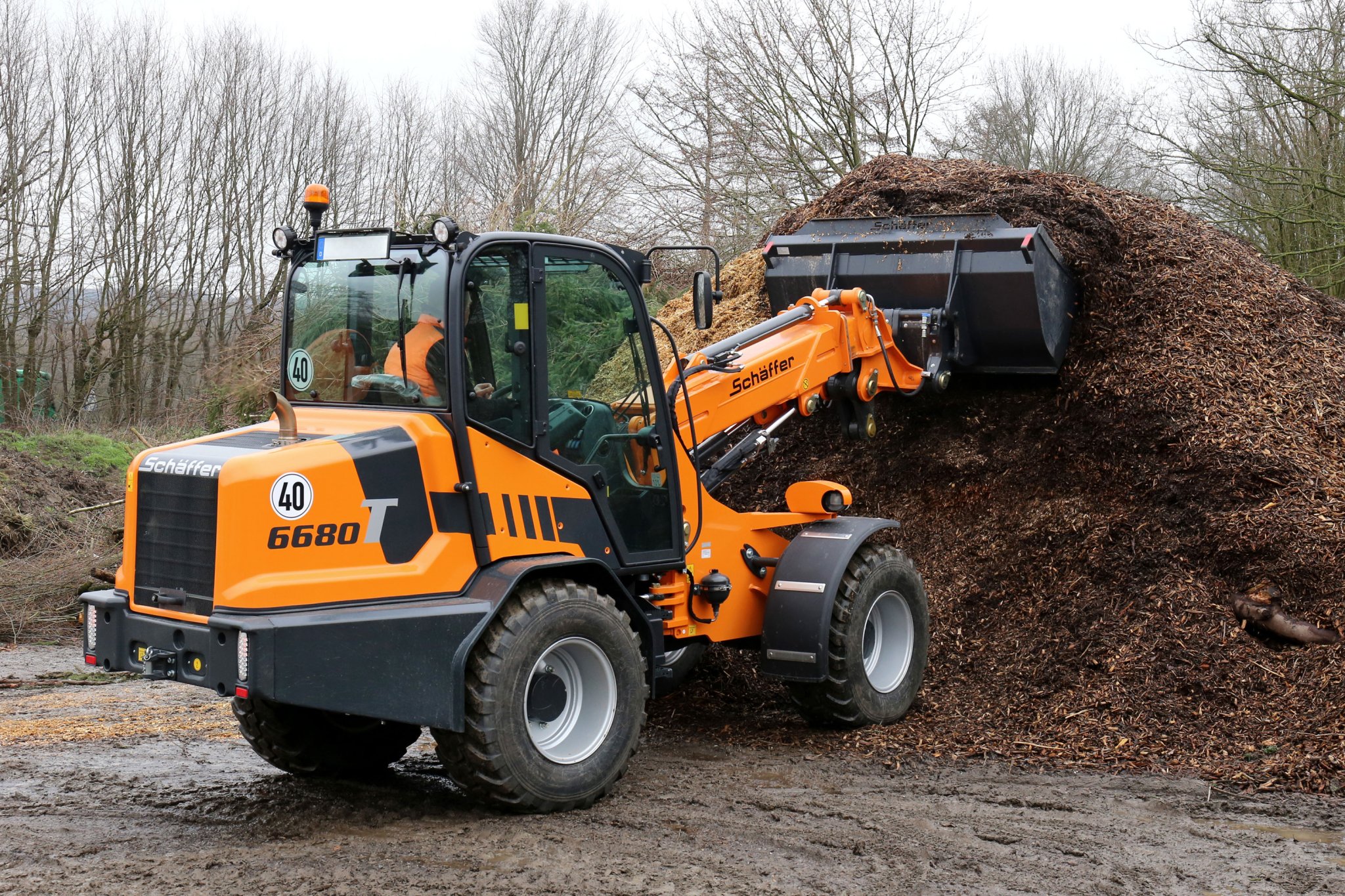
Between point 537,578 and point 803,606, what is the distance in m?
1.70

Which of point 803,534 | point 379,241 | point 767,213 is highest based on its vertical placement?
point 767,213

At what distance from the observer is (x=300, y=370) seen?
526 centimetres

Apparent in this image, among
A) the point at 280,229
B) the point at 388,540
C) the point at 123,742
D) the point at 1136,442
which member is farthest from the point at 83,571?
the point at 1136,442

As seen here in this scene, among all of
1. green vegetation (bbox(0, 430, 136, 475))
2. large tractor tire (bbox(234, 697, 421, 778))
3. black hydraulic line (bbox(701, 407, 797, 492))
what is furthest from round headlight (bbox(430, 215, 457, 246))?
green vegetation (bbox(0, 430, 136, 475))

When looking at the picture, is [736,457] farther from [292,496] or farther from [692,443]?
[292,496]

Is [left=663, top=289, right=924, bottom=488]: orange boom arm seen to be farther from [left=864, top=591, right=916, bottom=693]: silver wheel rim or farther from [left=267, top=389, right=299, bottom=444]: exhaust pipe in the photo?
[left=267, top=389, right=299, bottom=444]: exhaust pipe

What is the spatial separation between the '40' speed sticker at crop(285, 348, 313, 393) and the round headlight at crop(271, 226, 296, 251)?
452 millimetres

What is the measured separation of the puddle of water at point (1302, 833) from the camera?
4.70 meters

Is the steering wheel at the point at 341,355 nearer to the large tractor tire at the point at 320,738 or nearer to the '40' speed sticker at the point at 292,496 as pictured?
the '40' speed sticker at the point at 292,496

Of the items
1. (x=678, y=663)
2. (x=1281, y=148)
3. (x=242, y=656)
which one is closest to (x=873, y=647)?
(x=678, y=663)

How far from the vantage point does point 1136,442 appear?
24.6ft

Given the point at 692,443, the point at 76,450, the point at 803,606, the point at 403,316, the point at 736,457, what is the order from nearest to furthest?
the point at 403,316 → the point at 692,443 → the point at 803,606 → the point at 736,457 → the point at 76,450

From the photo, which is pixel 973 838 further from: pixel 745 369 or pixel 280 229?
pixel 280 229

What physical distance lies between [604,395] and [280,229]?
1.55 metres
